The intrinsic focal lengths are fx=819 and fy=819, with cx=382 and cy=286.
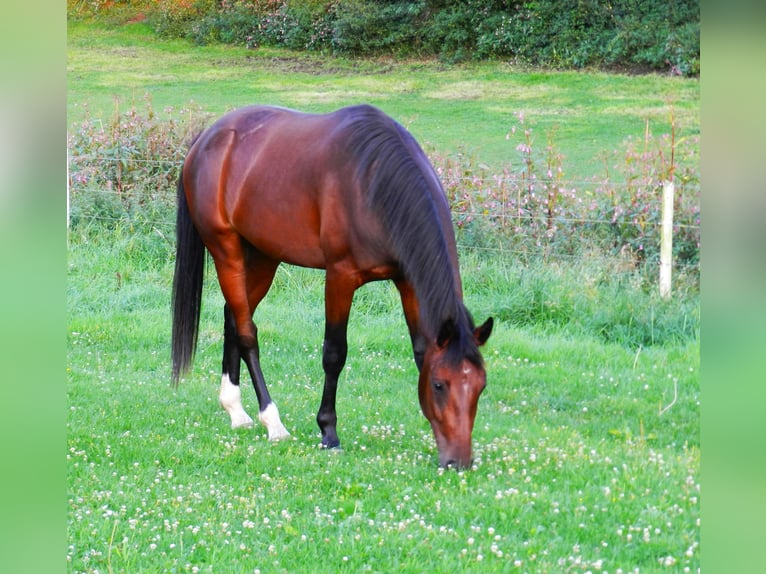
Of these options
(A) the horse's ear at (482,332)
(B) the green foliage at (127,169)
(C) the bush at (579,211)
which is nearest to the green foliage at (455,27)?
(B) the green foliage at (127,169)

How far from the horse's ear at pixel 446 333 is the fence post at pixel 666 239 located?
3811mm

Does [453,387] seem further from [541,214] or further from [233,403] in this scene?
[541,214]

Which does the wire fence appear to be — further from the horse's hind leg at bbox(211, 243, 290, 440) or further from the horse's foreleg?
the horse's foreleg

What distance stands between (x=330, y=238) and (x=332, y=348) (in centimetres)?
62

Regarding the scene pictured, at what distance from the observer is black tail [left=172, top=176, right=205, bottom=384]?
5234 millimetres

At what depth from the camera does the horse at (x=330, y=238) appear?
12.9ft

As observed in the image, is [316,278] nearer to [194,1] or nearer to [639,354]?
[639,354]

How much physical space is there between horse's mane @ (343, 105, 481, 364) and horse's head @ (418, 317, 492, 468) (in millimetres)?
19

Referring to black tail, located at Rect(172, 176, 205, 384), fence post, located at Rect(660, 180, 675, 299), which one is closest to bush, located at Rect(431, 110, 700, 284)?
fence post, located at Rect(660, 180, 675, 299)

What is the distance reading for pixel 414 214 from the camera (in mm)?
4141

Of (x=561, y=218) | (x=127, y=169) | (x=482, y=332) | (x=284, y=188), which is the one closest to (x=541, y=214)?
(x=561, y=218)

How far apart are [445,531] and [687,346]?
3659 mm
